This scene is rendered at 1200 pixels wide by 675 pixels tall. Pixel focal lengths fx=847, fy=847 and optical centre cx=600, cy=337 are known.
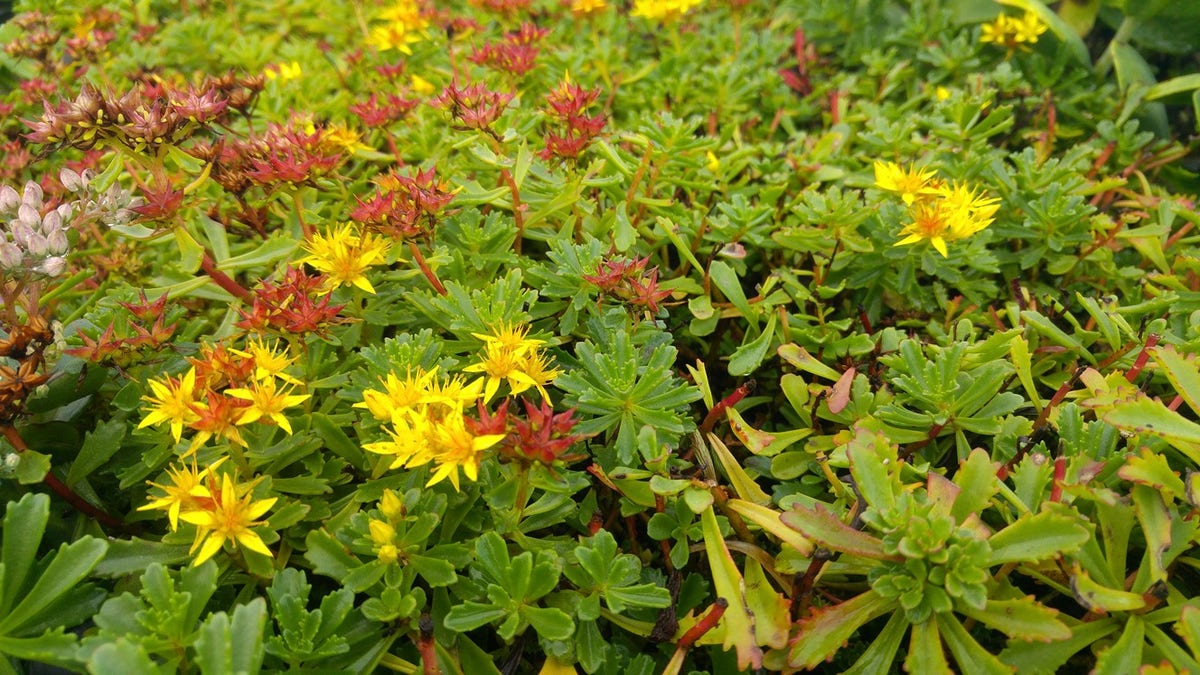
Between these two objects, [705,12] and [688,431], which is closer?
[688,431]

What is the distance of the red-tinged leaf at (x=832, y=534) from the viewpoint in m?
1.17

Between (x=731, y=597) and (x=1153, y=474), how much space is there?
613 mm

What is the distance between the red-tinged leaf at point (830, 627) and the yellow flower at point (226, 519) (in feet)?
2.46

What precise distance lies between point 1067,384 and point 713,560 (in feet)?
2.26

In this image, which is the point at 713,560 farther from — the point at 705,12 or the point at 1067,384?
the point at 705,12

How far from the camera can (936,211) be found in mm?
1612

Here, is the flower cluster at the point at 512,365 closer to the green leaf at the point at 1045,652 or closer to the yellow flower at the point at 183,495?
the yellow flower at the point at 183,495

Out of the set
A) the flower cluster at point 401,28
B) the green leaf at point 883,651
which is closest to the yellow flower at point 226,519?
the green leaf at point 883,651

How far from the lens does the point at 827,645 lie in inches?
46.2

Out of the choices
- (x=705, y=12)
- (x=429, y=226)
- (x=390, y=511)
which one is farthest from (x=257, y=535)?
(x=705, y=12)

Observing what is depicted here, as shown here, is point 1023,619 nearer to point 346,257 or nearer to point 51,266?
point 346,257

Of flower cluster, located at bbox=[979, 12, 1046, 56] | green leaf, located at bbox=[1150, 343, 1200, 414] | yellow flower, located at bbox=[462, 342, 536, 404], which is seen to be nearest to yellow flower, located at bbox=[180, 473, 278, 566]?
yellow flower, located at bbox=[462, 342, 536, 404]

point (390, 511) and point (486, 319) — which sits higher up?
point (486, 319)

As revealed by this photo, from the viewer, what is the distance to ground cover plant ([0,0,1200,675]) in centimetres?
117
